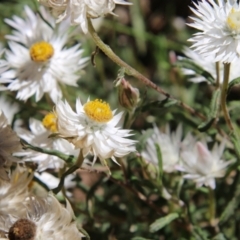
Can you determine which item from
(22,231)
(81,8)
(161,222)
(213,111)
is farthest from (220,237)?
(81,8)

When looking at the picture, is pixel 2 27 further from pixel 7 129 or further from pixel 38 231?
pixel 38 231

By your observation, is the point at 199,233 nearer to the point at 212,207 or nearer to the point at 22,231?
the point at 212,207

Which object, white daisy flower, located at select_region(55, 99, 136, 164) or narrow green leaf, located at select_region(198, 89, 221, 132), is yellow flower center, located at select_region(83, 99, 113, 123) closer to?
white daisy flower, located at select_region(55, 99, 136, 164)

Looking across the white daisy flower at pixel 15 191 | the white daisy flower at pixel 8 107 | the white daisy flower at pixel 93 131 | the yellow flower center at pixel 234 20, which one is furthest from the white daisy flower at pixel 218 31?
the white daisy flower at pixel 8 107

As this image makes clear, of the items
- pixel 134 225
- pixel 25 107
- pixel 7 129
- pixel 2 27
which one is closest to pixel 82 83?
pixel 2 27

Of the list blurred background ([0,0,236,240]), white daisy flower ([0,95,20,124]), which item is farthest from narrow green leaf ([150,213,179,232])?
white daisy flower ([0,95,20,124])
